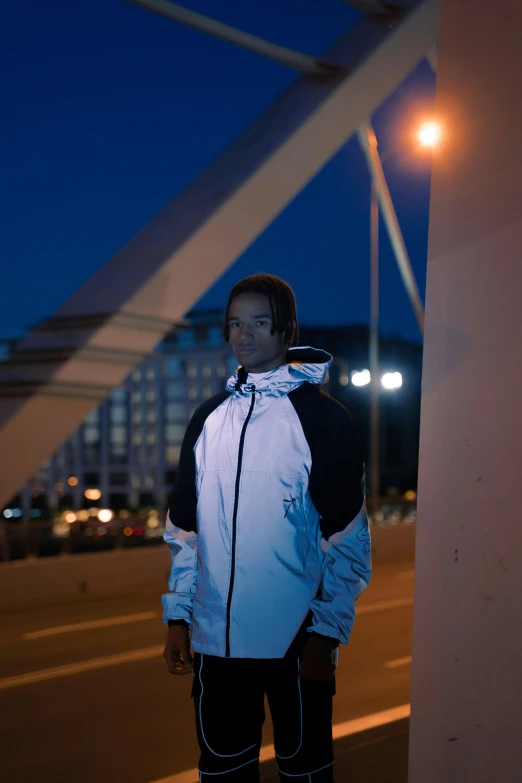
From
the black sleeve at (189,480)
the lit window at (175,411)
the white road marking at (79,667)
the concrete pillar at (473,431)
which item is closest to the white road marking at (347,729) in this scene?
the concrete pillar at (473,431)

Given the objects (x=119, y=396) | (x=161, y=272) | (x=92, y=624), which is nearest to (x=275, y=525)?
(x=161, y=272)

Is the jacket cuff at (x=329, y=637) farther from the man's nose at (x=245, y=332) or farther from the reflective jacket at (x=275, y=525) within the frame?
the man's nose at (x=245, y=332)

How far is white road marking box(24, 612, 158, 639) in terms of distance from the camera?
1107 centimetres

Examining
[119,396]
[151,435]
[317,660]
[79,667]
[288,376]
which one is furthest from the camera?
[119,396]

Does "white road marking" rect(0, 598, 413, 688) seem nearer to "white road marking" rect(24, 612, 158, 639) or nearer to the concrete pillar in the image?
"white road marking" rect(24, 612, 158, 639)

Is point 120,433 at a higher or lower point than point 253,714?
lower

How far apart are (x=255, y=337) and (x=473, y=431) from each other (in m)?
0.67

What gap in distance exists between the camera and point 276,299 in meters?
3.02

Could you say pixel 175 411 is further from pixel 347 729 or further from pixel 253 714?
pixel 253 714

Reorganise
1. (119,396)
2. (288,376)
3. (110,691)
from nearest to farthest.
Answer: (288,376) < (110,691) < (119,396)

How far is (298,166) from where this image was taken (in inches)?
374

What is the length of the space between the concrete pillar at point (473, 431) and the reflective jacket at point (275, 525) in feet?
1.09

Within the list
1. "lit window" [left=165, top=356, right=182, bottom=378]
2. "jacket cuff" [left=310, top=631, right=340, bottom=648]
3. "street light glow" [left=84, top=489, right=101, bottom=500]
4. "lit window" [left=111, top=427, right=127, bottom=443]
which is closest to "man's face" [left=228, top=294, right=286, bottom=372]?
"jacket cuff" [left=310, top=631, right=340, bottom=648]

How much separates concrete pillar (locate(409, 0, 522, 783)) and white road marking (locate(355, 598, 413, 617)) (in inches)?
378
